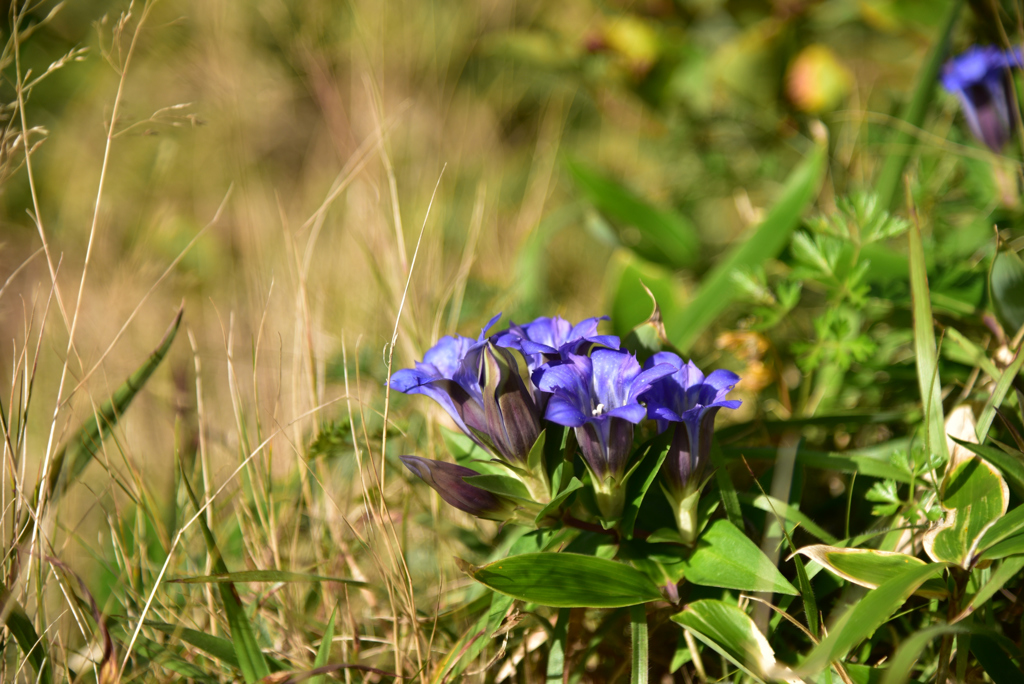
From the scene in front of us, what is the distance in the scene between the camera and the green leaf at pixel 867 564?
83 centimetres

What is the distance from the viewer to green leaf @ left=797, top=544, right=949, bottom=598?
0.83 m

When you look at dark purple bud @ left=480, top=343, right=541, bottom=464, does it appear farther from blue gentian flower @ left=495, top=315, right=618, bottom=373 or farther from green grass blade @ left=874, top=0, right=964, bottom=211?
green grass blade @ left=874, top=0, right=964, bottom=211

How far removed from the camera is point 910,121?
152 cm

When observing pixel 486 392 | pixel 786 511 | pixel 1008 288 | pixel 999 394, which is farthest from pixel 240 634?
pixel 1008 288

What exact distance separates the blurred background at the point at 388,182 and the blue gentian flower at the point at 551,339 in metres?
0.37

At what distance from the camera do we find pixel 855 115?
1604mm

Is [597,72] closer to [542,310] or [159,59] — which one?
[542,310]

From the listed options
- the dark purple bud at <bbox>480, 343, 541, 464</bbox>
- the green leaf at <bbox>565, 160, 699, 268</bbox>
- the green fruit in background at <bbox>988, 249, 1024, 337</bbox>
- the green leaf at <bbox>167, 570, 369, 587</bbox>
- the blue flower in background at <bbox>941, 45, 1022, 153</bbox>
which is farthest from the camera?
the green leaf at <bbox>565, 160, 699, 268</bbox>

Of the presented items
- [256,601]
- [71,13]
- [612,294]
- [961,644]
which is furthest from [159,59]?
[961,644]

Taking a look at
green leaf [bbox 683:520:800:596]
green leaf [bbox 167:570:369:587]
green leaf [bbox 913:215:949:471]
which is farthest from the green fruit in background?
green leaf [bbox 167:570:369:587]

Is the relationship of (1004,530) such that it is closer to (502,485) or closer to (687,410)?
(687,410)

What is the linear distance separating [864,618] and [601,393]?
36 cm

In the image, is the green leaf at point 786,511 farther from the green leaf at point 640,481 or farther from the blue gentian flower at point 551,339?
the blue gentian flower at point 551,339

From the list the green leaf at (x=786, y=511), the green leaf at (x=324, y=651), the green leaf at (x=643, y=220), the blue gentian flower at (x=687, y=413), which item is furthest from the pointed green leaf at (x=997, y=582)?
the green leaf at (x=643, y=220)
